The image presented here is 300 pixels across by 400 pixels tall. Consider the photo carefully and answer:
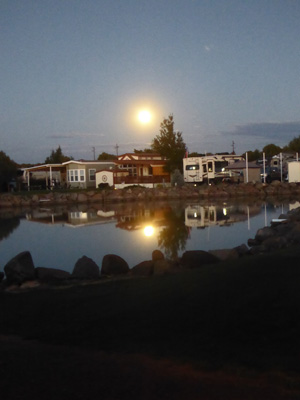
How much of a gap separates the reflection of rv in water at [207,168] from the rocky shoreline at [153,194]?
5334mm

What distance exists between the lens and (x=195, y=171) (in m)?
61.3

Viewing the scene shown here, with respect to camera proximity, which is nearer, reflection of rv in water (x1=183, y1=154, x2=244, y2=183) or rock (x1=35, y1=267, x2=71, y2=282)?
rock (x1=35, y1=267, x2=71, y2=282)

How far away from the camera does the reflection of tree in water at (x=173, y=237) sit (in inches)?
693

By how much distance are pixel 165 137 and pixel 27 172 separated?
63.5ft

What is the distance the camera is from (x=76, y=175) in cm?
6456

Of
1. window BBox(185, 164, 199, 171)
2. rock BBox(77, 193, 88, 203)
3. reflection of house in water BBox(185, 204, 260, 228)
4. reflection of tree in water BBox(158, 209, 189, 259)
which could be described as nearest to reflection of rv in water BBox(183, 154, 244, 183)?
window BBox(185, 164, 199, 171)

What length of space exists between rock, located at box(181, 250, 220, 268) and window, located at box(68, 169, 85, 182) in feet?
172

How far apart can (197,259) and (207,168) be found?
49.5 m

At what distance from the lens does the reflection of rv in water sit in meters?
59.9

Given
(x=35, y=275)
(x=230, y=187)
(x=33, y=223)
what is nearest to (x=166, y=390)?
(x=35, y=275)

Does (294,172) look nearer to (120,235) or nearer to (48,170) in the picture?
(48,170)

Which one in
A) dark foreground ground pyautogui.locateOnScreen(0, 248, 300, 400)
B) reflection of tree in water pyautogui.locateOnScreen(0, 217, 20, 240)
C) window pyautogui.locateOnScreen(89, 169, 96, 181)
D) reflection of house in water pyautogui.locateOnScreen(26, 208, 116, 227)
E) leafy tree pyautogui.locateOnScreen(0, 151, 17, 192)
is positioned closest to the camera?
dark foreground ground pyautogui.locateOnScreen(0, 248, 300, 400)

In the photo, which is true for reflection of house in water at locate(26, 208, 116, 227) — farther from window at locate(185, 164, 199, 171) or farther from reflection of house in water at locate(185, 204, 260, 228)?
window at locate(185, 164, 199, 171)

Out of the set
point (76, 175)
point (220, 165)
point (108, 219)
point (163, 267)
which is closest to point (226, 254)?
point (163, 267)
